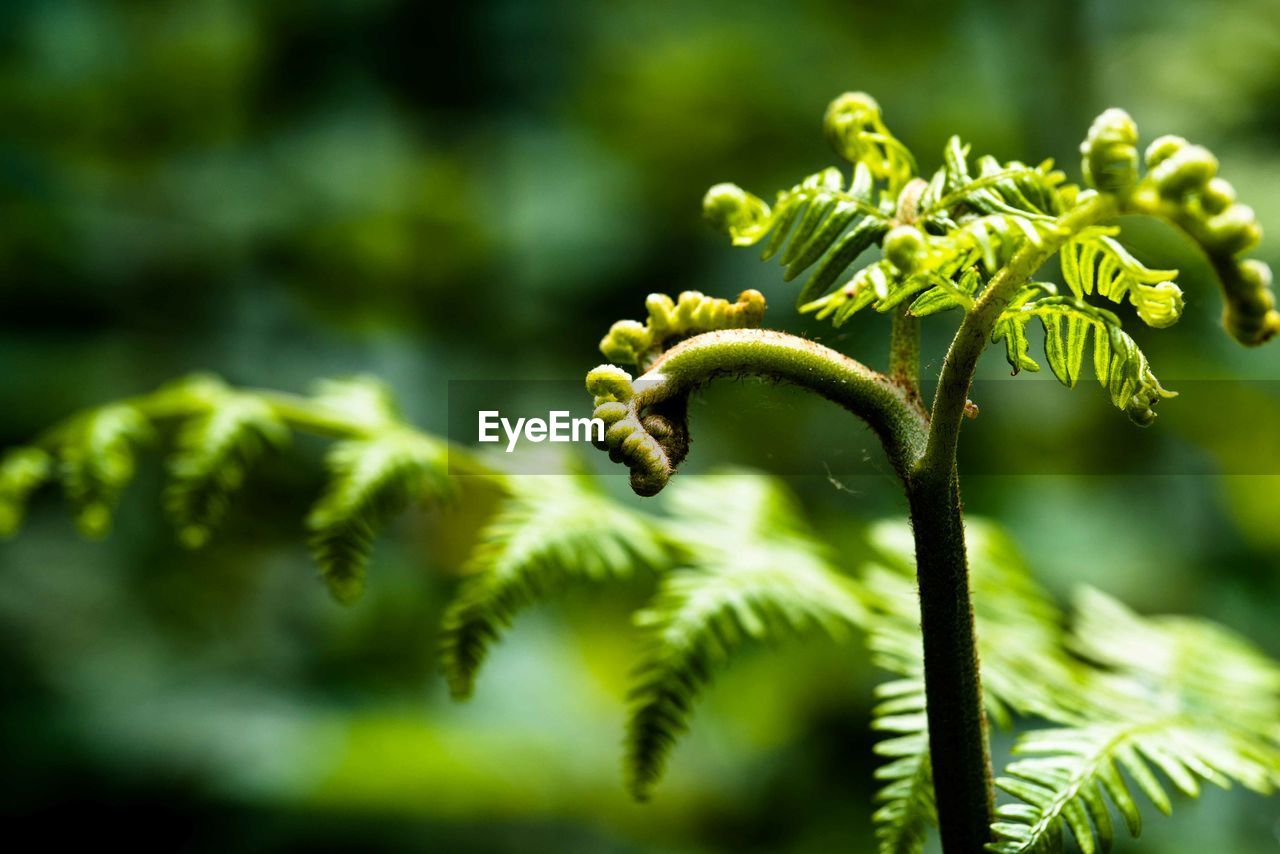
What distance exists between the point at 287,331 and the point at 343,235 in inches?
17.5

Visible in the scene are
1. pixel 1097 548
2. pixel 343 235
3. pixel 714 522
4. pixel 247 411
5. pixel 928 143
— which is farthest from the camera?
pixel 343 235

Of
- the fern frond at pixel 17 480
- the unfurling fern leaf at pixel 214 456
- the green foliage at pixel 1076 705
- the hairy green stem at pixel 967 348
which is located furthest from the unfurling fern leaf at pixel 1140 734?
the fern frond at pixel 17 480

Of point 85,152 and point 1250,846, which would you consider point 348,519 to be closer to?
point 1250,846

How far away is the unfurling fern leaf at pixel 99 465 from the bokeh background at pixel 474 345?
1282 millimetres

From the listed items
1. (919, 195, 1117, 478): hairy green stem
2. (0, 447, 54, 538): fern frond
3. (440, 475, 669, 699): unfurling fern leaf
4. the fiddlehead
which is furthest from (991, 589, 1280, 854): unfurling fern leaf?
(0, 447, 54, 538): fern frond

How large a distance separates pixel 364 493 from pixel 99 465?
47 centimetres

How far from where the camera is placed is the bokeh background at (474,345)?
9.45ft

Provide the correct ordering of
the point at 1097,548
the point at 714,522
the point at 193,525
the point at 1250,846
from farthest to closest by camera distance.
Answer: the point at 1097,548
the point at 1250,846
the point at 714,522
the point at 193,525

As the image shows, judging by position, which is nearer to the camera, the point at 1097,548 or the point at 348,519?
the point at 348,519

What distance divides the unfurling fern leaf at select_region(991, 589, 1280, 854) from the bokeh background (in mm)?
708

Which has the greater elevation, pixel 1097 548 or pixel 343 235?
pixel 343 235

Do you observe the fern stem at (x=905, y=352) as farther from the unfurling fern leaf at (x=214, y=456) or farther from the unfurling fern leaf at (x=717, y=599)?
the unfurling fern leaf at (x=214, y=456)

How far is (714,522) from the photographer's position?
68.7 inches

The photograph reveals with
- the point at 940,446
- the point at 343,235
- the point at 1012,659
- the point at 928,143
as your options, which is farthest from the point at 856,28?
the point at 940,446
